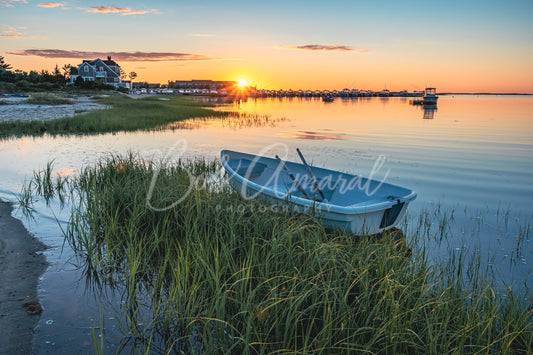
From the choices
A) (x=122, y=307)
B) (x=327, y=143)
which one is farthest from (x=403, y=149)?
(x=122, y=307)

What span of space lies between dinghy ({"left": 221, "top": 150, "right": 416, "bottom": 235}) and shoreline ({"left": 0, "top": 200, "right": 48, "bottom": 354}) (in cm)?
411

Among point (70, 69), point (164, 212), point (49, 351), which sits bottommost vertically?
point (49, 351)

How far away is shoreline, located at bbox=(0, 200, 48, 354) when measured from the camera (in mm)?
4273

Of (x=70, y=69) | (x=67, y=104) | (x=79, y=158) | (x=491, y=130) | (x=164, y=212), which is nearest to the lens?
(x=164, y=212)

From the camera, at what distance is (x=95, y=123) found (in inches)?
974

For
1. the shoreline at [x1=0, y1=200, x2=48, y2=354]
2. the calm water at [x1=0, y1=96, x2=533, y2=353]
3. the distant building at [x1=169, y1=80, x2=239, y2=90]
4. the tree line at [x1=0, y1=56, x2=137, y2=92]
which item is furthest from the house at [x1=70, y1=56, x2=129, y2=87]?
the shoreline at [x1=0, y1=200, x2=48, y2=354]

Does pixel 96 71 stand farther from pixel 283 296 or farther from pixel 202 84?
pixel 283 296

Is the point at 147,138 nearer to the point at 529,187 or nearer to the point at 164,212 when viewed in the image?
the point at 164,212

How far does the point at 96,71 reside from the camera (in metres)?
98.1

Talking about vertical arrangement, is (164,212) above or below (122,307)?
above

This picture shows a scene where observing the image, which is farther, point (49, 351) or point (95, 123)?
point (95, 123)

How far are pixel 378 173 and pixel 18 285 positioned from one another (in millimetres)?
12469

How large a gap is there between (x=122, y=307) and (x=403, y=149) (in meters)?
18.5

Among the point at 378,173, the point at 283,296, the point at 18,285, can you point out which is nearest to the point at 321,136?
the point at 378,173
